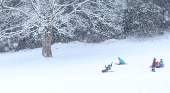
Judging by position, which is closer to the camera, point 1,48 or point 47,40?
point 47,40

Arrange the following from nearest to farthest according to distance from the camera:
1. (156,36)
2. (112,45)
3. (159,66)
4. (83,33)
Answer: (159,66)
(112,45)
(156,36)
(83,33)

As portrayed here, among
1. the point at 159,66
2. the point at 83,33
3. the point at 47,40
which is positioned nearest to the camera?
the point at 159,66

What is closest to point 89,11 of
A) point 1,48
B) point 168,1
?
point 168,1

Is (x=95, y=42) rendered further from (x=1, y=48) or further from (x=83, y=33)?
(x=1, y=48)

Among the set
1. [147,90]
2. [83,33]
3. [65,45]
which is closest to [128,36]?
[83,33]

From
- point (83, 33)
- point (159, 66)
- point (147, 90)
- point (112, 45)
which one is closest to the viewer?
point (147, 90)

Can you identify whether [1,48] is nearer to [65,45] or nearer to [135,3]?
[65,45]

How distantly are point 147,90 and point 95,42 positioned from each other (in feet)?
59.5

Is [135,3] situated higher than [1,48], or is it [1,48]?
[135,3]

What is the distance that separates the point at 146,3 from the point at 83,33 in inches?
325

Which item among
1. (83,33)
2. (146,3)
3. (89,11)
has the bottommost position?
(83,33)

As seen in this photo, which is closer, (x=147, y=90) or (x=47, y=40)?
(x=147, y=90)

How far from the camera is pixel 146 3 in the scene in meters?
22.0

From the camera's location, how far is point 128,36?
24047 mm
